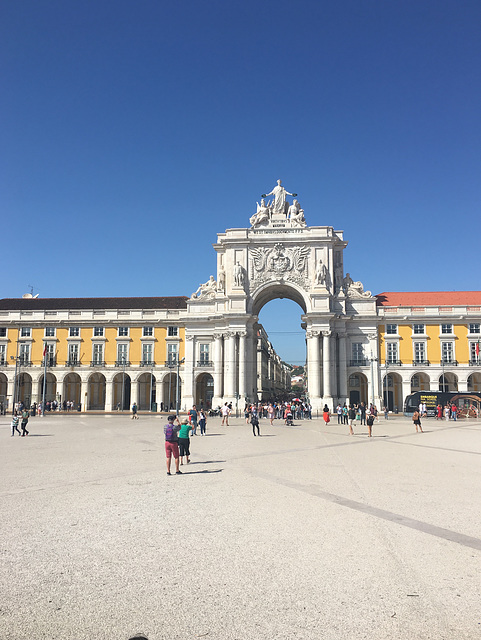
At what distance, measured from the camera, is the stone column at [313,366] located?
5800cm

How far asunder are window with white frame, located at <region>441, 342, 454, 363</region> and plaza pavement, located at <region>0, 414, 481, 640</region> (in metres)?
47.7

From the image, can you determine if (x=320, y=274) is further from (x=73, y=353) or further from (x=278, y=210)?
(x=73, y=353)

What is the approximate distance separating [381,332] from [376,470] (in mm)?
48138

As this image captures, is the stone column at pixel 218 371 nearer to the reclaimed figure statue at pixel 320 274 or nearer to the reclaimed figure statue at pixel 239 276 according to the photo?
the reclaimed figure statue at pixel 239 276

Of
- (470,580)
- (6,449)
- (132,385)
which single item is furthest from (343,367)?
(470,580)

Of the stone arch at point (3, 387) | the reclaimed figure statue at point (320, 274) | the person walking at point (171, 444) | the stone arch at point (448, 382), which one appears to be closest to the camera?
the person walking at point (171, 444)

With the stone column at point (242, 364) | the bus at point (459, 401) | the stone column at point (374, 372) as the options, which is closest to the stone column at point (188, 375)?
Result: the stone column at point (242, 364)

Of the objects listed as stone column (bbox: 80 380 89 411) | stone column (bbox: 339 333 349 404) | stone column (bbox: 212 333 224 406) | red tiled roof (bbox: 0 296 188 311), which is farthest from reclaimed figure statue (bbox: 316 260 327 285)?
stone column (bbox: 80 380 89 411)

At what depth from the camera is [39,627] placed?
17.7ft

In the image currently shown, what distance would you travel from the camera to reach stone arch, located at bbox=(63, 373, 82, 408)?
220 ft

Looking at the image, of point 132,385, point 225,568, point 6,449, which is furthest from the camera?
point 132,385

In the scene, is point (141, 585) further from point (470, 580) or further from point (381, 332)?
point (381, 332)

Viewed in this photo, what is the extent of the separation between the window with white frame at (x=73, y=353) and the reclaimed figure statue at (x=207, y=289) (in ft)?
57.8

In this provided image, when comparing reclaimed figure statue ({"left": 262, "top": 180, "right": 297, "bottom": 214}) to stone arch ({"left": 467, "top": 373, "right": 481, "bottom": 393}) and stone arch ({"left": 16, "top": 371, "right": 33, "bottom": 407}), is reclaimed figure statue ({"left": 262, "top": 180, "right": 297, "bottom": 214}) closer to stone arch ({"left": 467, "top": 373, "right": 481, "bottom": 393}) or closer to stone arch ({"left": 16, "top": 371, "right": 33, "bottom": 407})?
stone arch ({"left": 467, "top": 373, "right": 481, "bottom": 393})
